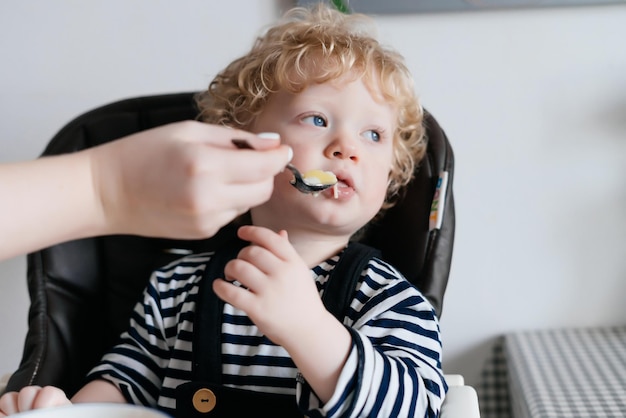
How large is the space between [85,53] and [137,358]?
2.37ft

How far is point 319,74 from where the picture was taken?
101cm

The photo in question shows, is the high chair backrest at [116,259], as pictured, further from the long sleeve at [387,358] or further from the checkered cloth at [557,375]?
the checkered cloth at [557,375]

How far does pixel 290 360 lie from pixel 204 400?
0.12m

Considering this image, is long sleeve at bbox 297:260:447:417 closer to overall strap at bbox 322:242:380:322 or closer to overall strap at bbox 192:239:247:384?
overall strap at bbox 322:242:380:322

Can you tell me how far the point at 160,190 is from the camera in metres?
0.61

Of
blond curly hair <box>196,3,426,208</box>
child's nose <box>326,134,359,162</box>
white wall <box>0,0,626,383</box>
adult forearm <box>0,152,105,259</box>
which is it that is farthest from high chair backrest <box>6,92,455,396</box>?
adult forearm <box>0,152,105,259</box>

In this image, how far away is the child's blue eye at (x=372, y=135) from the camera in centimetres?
103

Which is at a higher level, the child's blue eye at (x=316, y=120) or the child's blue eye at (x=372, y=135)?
the child's blue eye at (x=316, y=120)

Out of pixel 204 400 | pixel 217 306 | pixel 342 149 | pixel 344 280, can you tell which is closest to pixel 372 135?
pixel 342 149

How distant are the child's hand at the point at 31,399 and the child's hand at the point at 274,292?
0.76ft

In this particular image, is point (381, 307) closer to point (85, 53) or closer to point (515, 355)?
point (515, 355)

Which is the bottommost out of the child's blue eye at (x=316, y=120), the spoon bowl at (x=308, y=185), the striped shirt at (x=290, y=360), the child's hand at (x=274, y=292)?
the striped shirt at (x=290, y=360)

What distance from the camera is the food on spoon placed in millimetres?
918

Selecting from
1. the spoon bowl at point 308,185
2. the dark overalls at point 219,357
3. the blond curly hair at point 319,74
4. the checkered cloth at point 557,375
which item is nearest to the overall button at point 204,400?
the dark overalls at point 219,357
